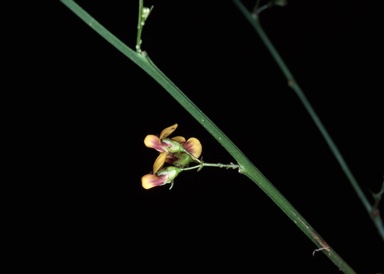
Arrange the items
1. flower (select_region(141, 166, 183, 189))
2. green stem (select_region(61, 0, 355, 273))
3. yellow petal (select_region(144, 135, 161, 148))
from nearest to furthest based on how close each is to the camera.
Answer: green stem (select_region(61, 0, 355, 273)) < flower (select_region(141, 166, 183, 189)) < yellow petal (select_region(144, 135, 161, 148))

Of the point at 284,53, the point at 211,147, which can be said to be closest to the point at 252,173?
the point at 211,147

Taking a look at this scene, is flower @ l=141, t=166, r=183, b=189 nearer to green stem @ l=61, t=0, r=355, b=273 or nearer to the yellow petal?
the yellow petal

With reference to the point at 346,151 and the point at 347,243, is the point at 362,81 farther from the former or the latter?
the point at 347,243

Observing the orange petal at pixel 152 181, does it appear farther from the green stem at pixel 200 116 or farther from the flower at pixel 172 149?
the green stem at pixel 200 116

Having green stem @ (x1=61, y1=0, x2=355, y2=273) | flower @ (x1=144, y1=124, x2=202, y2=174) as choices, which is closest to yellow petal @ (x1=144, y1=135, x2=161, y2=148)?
flower @ (x1=144, y1=124, x2=202, y2=174)

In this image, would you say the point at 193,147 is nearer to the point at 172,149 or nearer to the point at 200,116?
the point at 172,149
